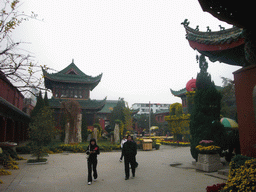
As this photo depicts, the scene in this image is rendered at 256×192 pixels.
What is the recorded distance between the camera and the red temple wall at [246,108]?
3.87m

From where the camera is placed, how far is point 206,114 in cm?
862

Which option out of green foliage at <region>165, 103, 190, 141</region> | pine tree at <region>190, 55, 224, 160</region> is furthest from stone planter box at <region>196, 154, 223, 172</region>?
green foliage at <region>165, 103, 190, 141</region>

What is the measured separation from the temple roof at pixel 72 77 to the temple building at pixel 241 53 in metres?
26.8

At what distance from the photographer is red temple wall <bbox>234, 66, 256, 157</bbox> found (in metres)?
3.87

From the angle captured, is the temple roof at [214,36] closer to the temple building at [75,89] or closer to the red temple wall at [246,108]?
the red temple wall at [246,108]

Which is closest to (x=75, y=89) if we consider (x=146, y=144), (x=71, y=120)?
(x=71, y=120)

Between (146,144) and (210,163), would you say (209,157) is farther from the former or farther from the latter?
(146,144)

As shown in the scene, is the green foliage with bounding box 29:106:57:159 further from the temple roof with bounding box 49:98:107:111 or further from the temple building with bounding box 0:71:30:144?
the temple roof with bounding box 49:98:107:111

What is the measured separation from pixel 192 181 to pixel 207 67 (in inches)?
215

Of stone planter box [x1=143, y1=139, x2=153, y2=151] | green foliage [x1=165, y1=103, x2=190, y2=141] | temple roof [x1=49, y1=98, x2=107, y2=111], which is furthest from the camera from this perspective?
temple roof [x1=49, y1=98, x2=107, y2=111]

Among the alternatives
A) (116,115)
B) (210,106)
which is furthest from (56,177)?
(116,115)

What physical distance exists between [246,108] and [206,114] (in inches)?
A: 186

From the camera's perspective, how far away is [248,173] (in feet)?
10.8

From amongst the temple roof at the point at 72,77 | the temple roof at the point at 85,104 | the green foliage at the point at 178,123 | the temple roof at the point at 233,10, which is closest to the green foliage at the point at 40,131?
the temple roof at the point at 233,10
